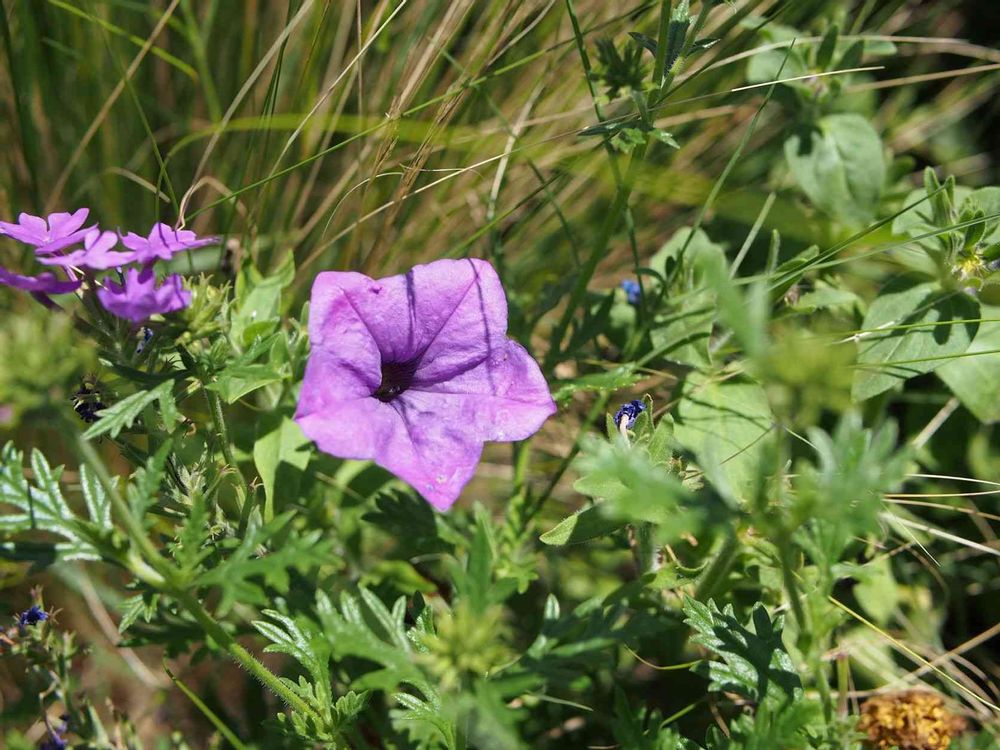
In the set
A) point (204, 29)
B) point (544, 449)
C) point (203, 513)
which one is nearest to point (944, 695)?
point (544, 449)

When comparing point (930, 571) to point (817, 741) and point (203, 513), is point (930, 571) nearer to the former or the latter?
point (817, 741)

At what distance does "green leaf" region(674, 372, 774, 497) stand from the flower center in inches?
21.9

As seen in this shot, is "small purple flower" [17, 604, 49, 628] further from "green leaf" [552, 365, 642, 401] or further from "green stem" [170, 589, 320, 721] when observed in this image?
"green leaf" [552, 365, 642, 401]

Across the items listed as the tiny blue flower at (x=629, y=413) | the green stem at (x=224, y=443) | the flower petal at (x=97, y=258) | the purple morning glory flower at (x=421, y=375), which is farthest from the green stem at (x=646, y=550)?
the flower petal at (x=97, y=258)

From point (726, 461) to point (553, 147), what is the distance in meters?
1.17

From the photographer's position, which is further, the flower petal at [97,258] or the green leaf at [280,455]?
the green leaf at [280,455]

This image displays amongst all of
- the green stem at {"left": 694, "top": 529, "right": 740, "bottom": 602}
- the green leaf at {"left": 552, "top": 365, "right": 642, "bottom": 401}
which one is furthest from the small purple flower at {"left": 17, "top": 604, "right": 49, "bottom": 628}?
the green stem at {"left": 694, "top": 529, "right": 740, "bottom": 602}

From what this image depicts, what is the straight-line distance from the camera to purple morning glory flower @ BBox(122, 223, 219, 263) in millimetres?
1291

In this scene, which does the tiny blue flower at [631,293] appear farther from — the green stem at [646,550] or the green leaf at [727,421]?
the green stem at [646,550]

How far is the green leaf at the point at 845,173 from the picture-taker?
212 centimetres

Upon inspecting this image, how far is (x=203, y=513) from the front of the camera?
1.20 meters

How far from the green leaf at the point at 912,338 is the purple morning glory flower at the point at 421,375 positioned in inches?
28.6

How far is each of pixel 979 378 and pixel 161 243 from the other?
1.63 meters

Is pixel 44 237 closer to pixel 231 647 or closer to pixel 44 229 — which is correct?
pixel 44 229
